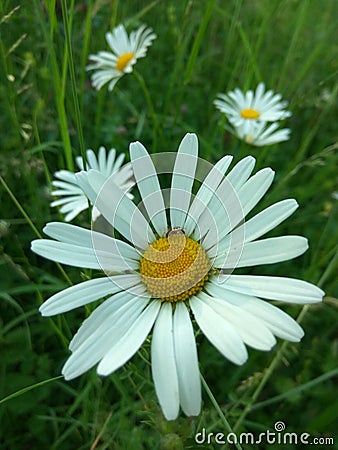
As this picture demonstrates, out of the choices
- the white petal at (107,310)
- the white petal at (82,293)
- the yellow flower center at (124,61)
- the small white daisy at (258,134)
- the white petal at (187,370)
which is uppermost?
the yellow flower center at (124,61)

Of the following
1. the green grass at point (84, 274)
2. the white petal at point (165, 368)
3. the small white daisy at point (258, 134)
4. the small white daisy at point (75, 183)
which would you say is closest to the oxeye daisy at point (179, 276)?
the white petal at point (165, 368)

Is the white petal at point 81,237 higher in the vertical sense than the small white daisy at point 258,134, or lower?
lower

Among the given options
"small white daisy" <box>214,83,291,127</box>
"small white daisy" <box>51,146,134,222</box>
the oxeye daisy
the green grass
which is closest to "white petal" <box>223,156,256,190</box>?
the oxeye daisy

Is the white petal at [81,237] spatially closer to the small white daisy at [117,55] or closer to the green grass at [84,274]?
the green grass at [84,274]

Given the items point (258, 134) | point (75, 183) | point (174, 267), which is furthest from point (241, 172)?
point (258, 134)

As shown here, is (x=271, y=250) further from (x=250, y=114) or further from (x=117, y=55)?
(x=117, y=55)

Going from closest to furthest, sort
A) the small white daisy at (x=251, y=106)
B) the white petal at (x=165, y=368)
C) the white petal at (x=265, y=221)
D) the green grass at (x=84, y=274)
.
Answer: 1. the white petal at (x=165, y=368)
2. the white petal at (x=265, y=221)
3. the green grass at (x=84, y=274)
4. the small white daisy at (x=251, y=106)

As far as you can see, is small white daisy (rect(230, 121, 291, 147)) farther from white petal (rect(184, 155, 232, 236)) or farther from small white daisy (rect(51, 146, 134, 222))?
white petal (rect(184, 155, 232, 236))
